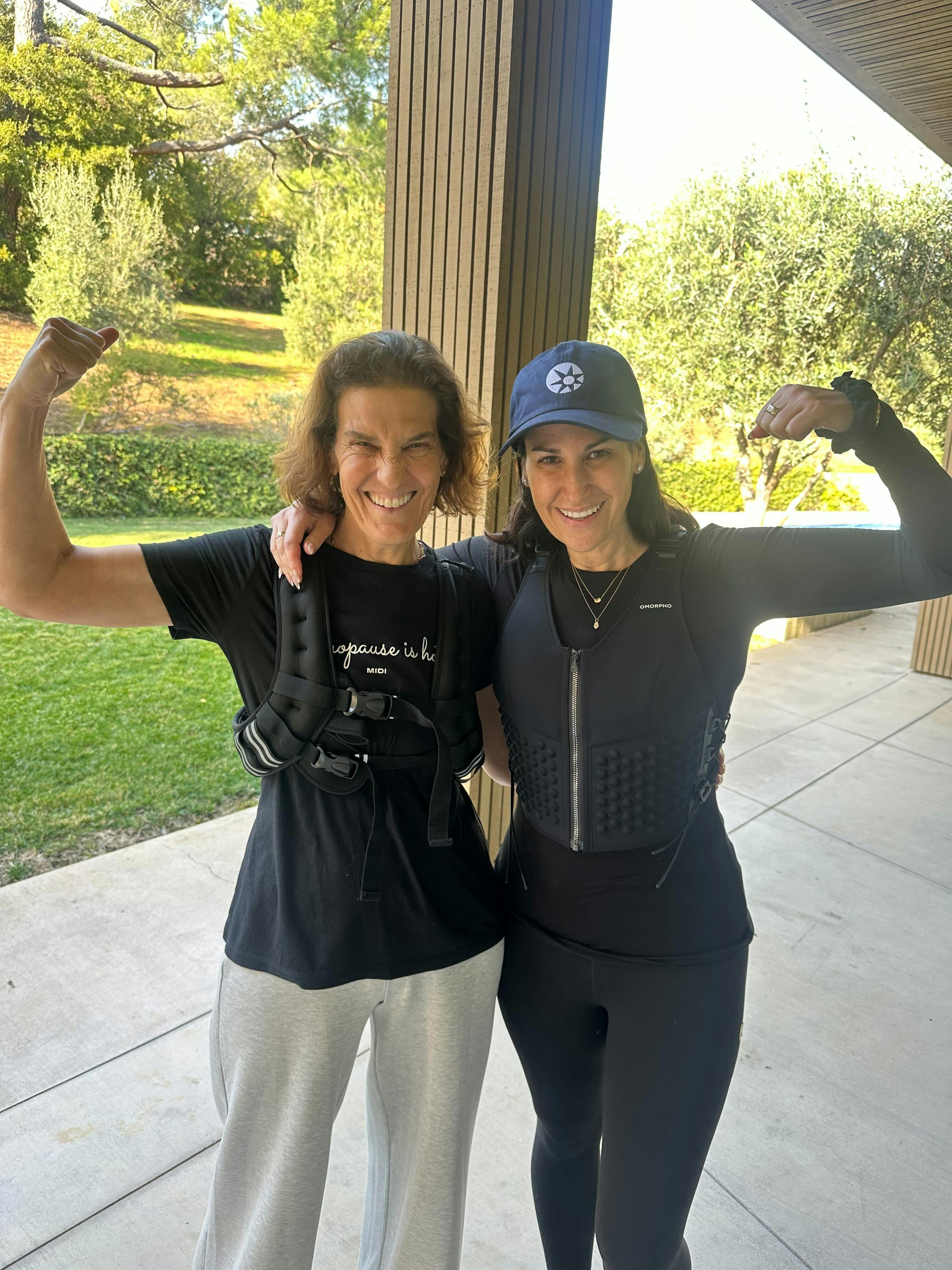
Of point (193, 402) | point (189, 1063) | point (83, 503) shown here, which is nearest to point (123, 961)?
point (189, 1063)

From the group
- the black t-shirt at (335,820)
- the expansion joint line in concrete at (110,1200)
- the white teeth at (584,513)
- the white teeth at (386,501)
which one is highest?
the white teeth at (386,501)

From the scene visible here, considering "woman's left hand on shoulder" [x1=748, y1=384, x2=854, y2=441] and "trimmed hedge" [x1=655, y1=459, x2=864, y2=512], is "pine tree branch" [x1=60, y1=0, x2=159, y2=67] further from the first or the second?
"woman's left hand on shoulder" [x1=748, y1=384, x2=854, y2=441]

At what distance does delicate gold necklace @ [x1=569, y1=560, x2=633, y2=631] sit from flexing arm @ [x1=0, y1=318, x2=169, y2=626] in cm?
64

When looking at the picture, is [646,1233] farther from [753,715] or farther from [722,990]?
[753,715]

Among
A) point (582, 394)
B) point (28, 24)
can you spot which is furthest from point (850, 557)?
point (28, 24)

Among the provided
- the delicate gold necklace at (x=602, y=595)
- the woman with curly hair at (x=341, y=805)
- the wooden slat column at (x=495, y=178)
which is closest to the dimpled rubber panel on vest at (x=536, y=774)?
the woman with curly hair at (x=341, y=805)

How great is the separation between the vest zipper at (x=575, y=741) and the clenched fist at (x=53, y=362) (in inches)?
30.8

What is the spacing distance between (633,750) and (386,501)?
53 cm

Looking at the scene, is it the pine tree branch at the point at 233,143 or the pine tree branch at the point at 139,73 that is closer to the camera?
the pine tree branch at the point at 139,73

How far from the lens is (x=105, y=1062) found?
2.34 m

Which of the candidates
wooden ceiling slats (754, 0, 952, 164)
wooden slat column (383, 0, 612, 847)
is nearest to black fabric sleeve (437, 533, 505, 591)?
wooden slat column (383, 0, 612, 847)

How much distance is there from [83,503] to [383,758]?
28.1 ft

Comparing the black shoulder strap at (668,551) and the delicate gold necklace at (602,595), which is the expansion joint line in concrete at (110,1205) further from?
the black shoulder strap at (668,551)

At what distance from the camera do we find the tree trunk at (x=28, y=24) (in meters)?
7.74
